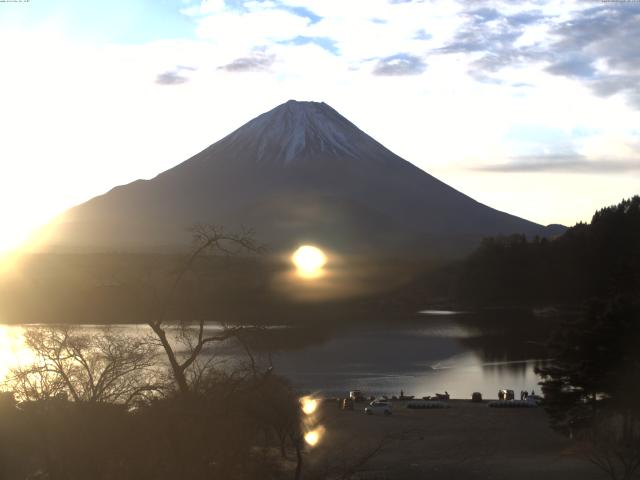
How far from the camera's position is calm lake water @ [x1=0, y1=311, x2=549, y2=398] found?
23422 mm

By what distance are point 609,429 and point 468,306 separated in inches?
1600

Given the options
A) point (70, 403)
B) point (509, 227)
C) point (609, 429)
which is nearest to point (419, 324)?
point (609, 429)

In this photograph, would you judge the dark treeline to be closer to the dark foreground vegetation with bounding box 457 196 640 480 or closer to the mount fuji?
the dark foreground vegetation with bounding box 457 196 640 480

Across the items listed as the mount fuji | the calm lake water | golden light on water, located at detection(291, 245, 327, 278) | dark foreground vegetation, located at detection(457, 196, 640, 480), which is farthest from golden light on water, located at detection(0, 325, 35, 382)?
the mount fuji

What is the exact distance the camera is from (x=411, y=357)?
29.4 m

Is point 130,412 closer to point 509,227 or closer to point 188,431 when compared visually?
point 188,431

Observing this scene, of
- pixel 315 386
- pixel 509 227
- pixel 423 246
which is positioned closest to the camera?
pixel 315 386

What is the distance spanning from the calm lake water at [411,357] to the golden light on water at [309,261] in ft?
77.1

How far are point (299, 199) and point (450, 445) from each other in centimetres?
10611

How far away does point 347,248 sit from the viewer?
9981 centimetres

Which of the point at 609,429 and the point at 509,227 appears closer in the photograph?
the point at 609,429

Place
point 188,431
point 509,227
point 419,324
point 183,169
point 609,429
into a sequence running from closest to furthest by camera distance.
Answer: point 188,431, point 609,429, point 419,324, point 509,227, point 183,169

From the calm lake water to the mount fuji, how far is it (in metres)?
58.7

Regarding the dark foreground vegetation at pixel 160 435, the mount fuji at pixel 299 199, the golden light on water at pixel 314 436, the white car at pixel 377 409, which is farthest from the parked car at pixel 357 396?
the mount fuji at pixel 299 199
